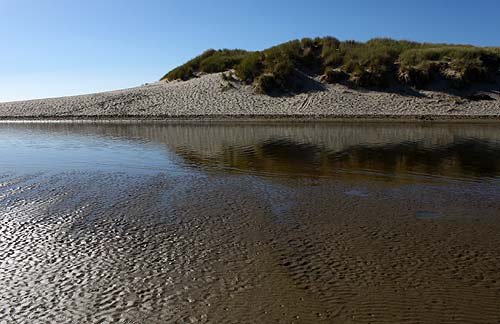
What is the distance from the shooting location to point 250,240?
6414 mm

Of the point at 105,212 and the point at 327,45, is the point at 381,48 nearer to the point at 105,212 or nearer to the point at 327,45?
the point at 327,45

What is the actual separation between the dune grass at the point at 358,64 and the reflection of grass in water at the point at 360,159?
18.5 meters

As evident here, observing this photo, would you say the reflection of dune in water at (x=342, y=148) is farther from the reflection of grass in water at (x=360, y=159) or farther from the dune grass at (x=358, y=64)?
the dune grass at (x=358, y=64)

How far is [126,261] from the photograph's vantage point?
5660 mm

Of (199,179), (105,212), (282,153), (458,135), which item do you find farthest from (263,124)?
(105,212)

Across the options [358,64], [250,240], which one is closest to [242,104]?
[358,64]

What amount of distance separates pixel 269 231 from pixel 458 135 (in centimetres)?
1747

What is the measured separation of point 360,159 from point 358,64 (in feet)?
84.1

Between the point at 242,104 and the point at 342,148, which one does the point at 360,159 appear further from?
the point at 242,104

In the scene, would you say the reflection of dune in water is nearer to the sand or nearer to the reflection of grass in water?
the reflection of grass in water

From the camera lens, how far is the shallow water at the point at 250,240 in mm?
4508

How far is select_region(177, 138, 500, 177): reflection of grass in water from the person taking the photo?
12.0m

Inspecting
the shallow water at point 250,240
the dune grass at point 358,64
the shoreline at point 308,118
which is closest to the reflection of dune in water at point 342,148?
the shallow water at point 250,240

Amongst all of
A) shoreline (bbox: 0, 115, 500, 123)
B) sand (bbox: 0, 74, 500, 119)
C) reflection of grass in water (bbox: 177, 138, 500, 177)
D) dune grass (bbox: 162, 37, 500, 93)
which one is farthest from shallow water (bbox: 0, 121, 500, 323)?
dune grass (bbox: 162, 37, 500, 93)
